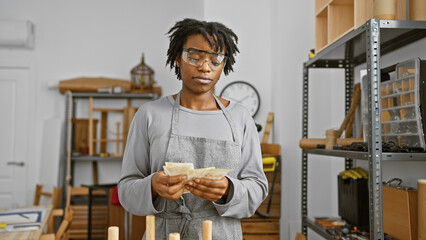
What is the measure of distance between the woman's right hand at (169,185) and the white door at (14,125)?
189 inches

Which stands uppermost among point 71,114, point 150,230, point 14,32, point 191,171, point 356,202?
point 14,32

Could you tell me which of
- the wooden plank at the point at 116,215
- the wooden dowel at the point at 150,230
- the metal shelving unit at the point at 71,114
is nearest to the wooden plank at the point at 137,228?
the wooden plank at the point at 116,215

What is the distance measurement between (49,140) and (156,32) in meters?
1.87

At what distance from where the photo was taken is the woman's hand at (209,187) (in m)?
1.27

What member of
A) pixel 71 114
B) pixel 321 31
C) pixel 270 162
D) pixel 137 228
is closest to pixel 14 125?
pixel 71 114

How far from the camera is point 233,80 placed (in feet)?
14.1

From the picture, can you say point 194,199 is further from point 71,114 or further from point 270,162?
point 71,114

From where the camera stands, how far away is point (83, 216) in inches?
192

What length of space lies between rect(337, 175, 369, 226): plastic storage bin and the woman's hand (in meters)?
1.62

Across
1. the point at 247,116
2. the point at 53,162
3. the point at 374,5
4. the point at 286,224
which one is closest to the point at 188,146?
the point at 247,116

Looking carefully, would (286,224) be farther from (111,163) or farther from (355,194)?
(111,163)

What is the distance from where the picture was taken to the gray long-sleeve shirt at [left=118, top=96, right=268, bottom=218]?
1.38m

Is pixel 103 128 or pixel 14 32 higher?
pixel 14 32

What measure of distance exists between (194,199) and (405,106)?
125cm
